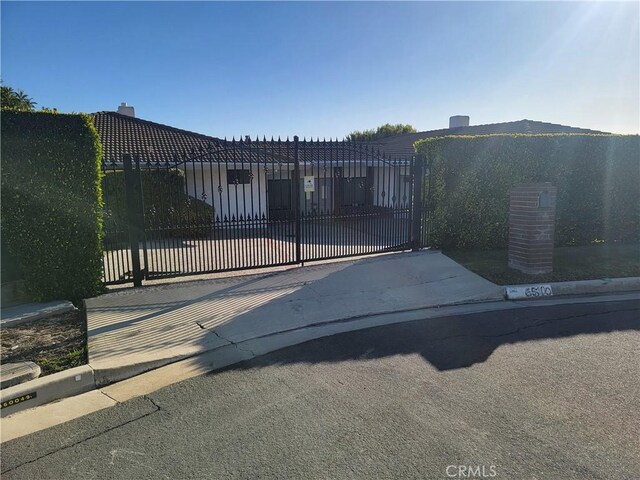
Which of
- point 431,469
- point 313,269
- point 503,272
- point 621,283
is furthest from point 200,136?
point 431,469

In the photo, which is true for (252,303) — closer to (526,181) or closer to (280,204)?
(526,181)

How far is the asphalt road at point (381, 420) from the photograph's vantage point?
2.77m

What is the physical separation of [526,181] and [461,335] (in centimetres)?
528

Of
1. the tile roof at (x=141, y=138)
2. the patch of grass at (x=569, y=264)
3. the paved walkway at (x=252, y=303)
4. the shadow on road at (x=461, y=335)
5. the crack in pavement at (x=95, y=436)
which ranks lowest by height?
the crack in pavement at (x=95, y=436)

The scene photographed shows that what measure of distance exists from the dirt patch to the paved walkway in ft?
0.62

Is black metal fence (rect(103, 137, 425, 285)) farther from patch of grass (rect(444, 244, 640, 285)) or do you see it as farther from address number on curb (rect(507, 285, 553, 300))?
address number on curb (rect(507, 285, 553, 300))

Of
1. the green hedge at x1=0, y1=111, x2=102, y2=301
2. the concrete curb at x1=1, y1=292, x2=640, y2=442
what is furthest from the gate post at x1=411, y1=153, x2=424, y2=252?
the green hedge at x1=0, y1=111, x2=102, y2=301

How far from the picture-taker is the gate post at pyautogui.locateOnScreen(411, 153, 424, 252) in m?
9.12

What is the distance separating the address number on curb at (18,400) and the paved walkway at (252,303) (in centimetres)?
57

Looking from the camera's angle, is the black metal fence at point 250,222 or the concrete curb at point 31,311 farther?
the black metal fence at point 250,222

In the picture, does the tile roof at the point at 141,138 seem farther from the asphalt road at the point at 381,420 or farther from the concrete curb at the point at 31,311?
the asphalt road at the point at 381,420

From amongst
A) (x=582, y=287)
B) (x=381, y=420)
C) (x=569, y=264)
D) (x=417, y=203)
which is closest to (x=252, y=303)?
(x=381, y=420)

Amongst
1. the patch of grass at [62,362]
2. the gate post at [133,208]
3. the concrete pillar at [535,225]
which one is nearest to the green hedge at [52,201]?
the gate post at [133,208]

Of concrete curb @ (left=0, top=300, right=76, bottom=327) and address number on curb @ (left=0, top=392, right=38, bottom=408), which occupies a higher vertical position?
concrete curb @ (left=0, top=300, right=76, bottom=327)
